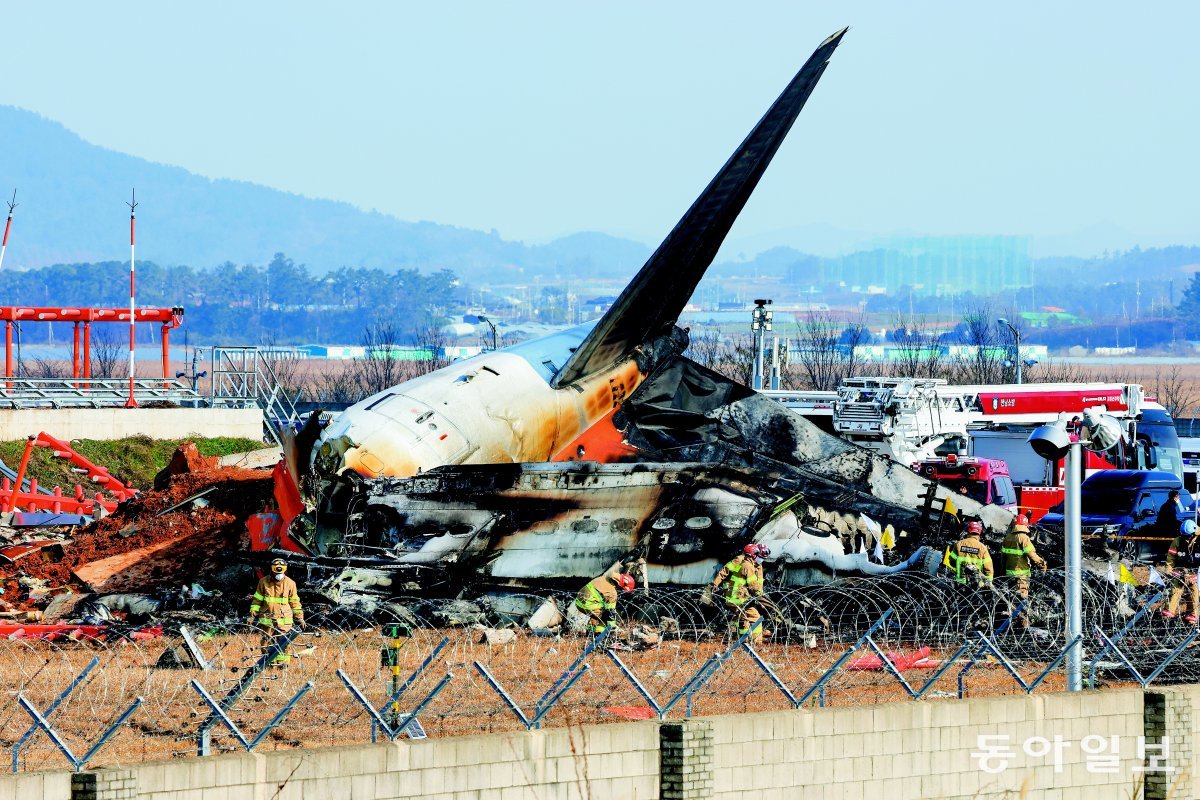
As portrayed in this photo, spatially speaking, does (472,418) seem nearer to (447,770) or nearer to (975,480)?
(447,770)

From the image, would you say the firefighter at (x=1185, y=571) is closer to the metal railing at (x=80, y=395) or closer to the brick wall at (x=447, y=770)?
the brick wall at (x=447, y=770)

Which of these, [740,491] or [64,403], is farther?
[64,403]

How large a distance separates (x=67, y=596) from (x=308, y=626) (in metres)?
5.95

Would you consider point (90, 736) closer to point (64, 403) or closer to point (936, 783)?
point (936, 783)

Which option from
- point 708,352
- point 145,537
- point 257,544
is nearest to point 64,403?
point 145,537

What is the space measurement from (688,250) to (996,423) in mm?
22215

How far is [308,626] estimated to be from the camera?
24984 millimetres

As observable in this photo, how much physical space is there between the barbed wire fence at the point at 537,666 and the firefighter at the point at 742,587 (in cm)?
26

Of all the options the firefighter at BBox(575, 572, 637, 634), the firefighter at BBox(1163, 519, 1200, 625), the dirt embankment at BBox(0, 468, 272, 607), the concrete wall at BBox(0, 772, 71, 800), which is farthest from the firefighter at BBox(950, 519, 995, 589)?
the concrete wall at BBox(0, 772, 71, 800)

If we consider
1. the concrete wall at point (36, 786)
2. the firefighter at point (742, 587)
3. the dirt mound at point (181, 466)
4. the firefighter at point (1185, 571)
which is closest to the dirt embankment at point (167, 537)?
the dirt mound at point (181, 466)

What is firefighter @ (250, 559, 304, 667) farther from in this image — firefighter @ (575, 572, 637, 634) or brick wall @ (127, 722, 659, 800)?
brick wall @ (127, 722, 659, 800)

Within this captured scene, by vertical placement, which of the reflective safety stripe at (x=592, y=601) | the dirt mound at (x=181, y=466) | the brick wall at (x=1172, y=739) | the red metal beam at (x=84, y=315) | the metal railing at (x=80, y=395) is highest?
the red metal beam at (x=84, y=315)

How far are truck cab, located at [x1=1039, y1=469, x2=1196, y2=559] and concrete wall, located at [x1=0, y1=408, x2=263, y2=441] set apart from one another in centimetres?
2748

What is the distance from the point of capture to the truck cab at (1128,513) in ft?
121
